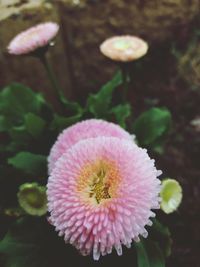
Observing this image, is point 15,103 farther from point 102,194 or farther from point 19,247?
point 102,194

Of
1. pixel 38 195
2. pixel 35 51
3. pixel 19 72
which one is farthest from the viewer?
pixel 19 72

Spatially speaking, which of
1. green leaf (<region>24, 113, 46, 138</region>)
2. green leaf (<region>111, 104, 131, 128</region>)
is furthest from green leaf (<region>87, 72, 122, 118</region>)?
green leaf (<region>24, 113, 46, 138</region>)

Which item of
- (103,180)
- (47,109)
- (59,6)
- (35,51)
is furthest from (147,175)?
(59,6)

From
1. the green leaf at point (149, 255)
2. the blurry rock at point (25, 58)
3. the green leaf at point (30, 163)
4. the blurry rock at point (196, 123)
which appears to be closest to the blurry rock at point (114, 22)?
the blurry rock at point (25, 58)

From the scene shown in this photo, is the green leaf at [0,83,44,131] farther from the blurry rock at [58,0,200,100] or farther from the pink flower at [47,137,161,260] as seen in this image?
the pink flower at [47,137,161,260]

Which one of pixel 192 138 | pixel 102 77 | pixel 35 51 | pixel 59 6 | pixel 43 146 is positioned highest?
pixel 35 51

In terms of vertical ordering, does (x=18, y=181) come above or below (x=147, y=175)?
below

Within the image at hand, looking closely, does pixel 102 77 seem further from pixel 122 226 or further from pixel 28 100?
pixel 122 226

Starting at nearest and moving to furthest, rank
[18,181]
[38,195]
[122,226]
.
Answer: [122,226], [38,195], [18,181]
